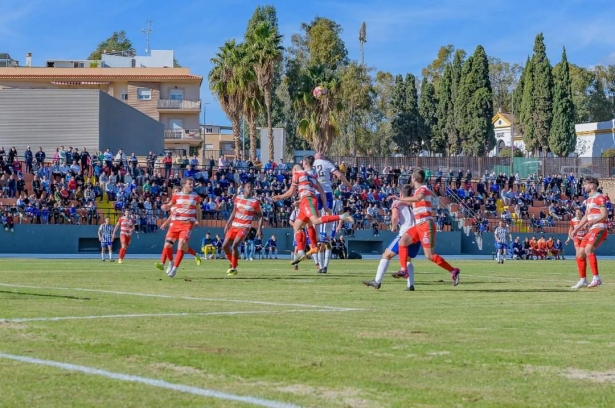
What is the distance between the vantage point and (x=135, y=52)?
368 feet

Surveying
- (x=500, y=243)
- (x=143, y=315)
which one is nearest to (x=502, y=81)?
(x=500, y=243)

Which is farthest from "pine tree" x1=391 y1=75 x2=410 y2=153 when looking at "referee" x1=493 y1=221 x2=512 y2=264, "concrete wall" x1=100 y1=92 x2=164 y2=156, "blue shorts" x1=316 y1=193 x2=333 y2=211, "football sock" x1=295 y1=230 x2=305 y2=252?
"blue shorts" x1=316 y1=193 x2=333 y2=211

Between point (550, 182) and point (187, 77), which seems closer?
point (550, 182)

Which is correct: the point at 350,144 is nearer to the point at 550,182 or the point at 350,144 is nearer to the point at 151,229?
the point at 550,182

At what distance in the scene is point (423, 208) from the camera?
17.4 m

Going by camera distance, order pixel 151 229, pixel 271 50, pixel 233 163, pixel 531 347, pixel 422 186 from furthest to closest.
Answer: pixel 271 50 < pixel 233 163 < pixel 151 229 < pixel 422 186 < pixel 531 347

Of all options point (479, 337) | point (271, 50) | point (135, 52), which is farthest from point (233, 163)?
point (135, 52)

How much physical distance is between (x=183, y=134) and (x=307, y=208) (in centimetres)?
7348

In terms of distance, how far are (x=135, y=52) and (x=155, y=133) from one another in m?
38.5

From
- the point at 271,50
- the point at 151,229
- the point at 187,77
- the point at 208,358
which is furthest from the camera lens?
the point at 187,77

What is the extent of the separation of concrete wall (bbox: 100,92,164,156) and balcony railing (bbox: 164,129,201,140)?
14.1m

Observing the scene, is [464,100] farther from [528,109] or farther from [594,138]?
[594,138]

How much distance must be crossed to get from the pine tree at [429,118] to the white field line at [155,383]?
94.2 meters

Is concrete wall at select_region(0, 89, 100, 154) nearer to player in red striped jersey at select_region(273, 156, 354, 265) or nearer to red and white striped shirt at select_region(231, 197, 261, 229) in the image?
red and white striped shirt at select_region(231, 197, 261, 229)
